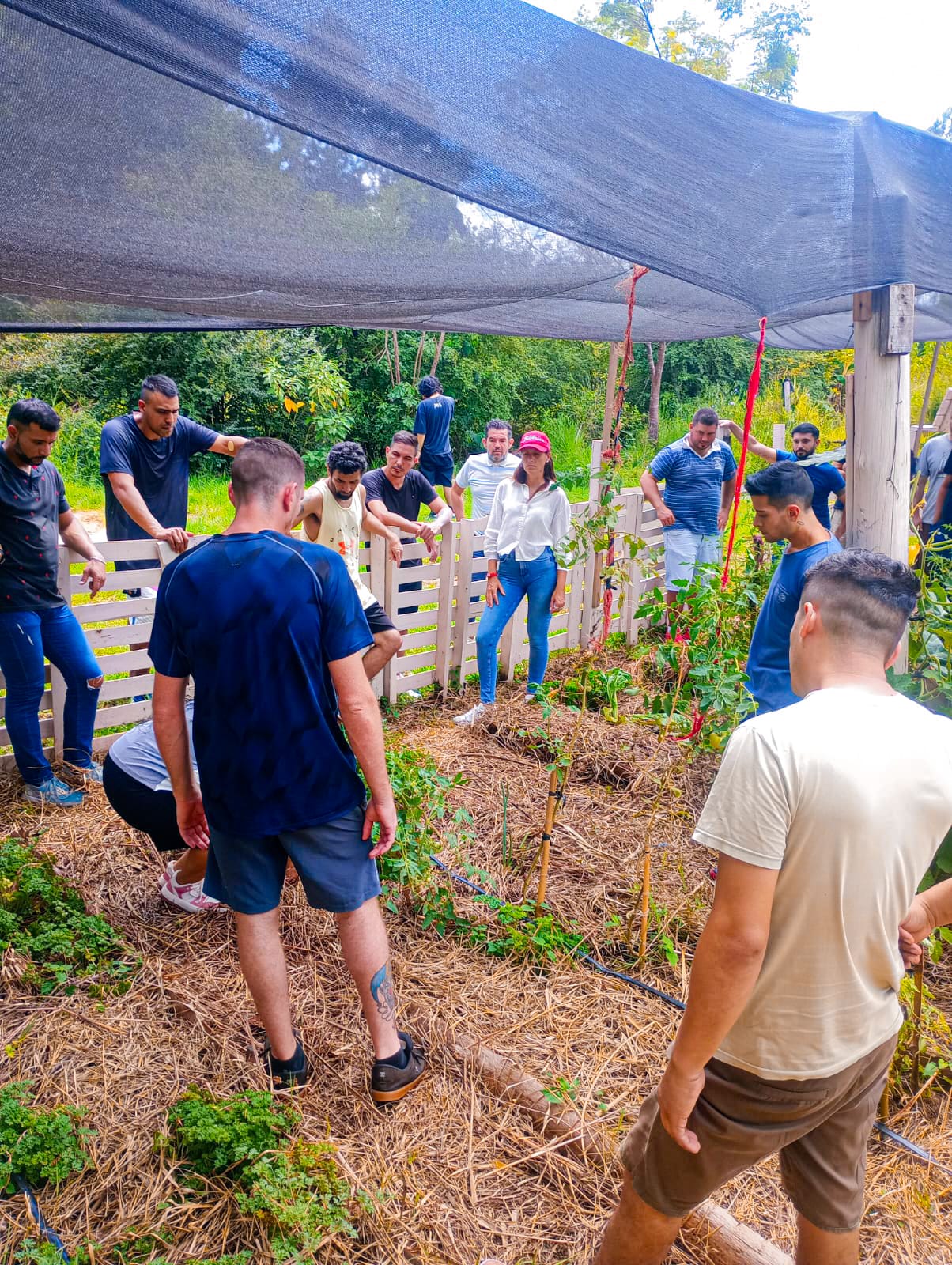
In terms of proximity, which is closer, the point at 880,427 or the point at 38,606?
the point at 880,427

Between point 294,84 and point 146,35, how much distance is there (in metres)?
0.29

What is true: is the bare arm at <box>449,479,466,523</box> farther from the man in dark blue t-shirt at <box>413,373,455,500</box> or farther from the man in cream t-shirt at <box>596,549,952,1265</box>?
the man in cream t-shirt at <box>596,549,952,1265</box>

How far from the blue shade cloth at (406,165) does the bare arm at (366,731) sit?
124 cm

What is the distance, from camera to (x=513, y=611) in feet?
18.1

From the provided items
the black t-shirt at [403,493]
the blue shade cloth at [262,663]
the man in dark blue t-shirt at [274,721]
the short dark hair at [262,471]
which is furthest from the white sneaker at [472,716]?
the short dark hair at [262,471]

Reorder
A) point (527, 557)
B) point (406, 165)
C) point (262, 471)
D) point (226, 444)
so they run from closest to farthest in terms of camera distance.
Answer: point (406, 165) < point (262, 471) < point (226, 444) < point (527, 557)

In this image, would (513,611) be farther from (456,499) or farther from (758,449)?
(758,449)

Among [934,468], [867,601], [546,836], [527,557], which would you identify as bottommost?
[546,836]

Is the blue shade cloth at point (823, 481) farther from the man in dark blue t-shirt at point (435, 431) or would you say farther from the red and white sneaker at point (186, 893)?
the red and white sneaker at point (186, 893)

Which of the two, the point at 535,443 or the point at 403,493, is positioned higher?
the point at 535,443

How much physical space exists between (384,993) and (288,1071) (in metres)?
0.38

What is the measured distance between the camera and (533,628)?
548cm

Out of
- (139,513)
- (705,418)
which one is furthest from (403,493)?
(705,418)

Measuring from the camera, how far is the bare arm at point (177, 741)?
2.21 metres
